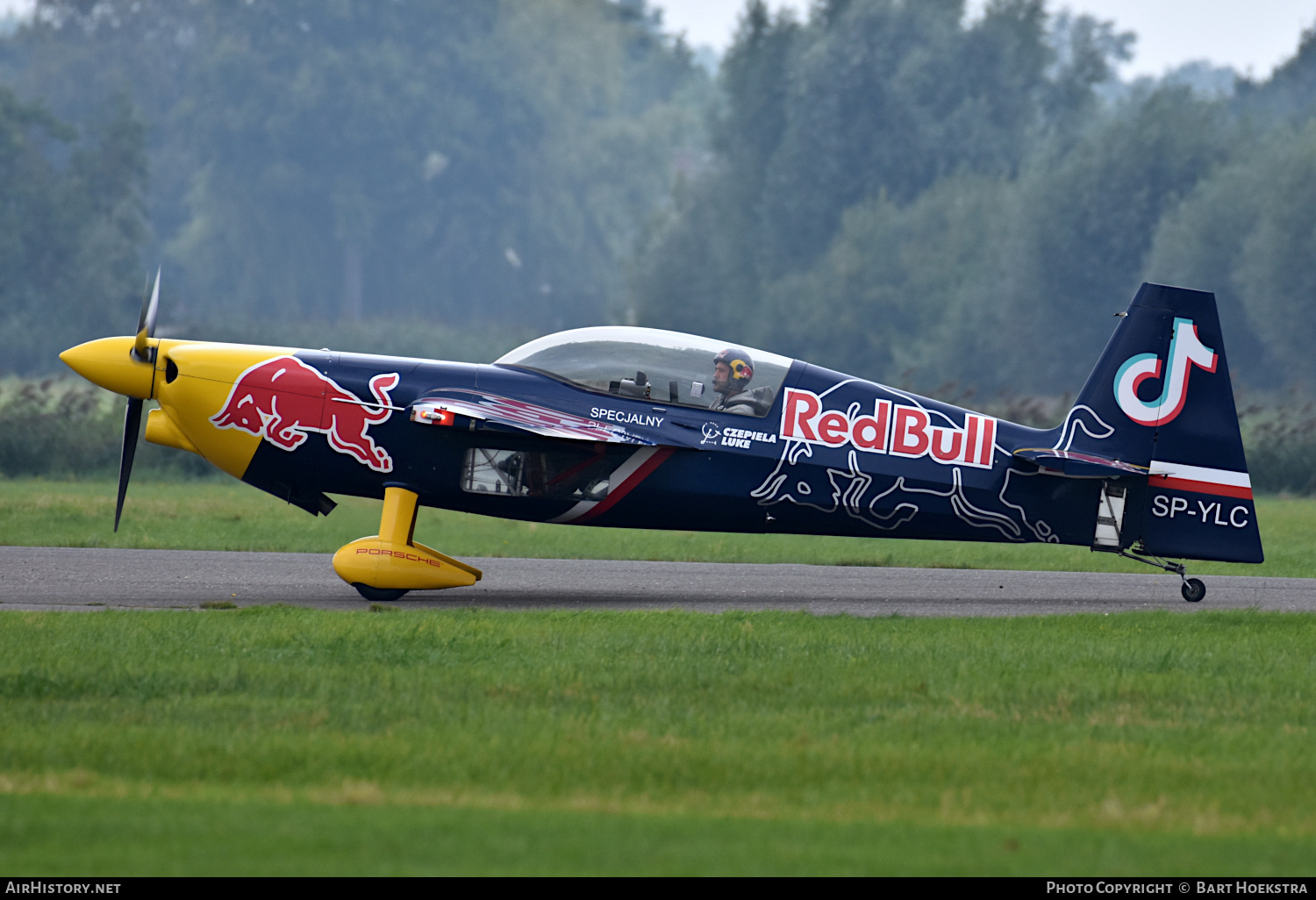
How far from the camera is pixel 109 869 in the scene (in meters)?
5.61

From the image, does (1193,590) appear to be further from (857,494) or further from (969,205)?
(969,205)

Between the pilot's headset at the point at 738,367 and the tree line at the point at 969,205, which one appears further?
the tree line at the point at 969,205

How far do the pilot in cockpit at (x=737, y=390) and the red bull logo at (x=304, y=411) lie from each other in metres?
3.12

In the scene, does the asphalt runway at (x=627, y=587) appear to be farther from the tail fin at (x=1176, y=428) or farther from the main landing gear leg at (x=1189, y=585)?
the tail fin at (x=1176, y=428)

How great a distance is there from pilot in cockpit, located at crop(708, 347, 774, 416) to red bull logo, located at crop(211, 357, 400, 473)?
10.2 ft

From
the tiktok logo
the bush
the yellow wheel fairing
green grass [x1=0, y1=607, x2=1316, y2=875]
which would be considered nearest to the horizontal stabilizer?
the tiktok logo

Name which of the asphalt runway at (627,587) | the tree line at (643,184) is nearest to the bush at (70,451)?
the asphalt runway at (627,587)

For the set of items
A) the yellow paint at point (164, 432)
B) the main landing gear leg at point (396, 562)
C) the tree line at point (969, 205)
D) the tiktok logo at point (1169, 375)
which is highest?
the tree line at point (969, 205)

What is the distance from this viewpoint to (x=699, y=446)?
14227 millimetres

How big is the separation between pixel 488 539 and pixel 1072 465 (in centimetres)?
936

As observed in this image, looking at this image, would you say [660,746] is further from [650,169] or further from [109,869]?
[650,169]

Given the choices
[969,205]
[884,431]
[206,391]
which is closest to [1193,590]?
[884,431]

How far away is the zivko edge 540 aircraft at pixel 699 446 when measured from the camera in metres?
14.3
